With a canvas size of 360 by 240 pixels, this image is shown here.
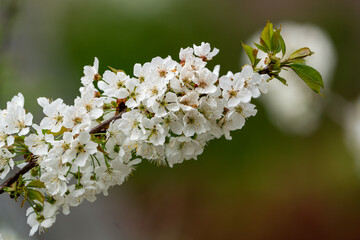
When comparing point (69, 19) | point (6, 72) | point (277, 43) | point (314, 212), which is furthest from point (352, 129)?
point (69, 19)

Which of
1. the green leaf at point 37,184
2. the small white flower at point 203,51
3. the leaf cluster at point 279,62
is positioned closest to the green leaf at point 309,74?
the leaf cluster at point 279,62

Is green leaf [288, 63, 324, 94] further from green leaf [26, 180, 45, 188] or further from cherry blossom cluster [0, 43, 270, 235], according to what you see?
green leaf [26, 180, 45, 188]

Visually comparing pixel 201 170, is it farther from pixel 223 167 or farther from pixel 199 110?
pixel 199 110

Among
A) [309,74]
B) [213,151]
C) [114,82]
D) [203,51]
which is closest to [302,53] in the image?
[309,74]

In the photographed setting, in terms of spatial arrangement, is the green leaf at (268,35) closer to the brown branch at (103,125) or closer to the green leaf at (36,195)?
the brown branch at (103,125)

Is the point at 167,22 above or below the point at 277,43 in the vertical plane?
below

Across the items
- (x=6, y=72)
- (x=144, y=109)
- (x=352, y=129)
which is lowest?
(x=352, y=129)

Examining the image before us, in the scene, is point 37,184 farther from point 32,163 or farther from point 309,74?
point 309,74
